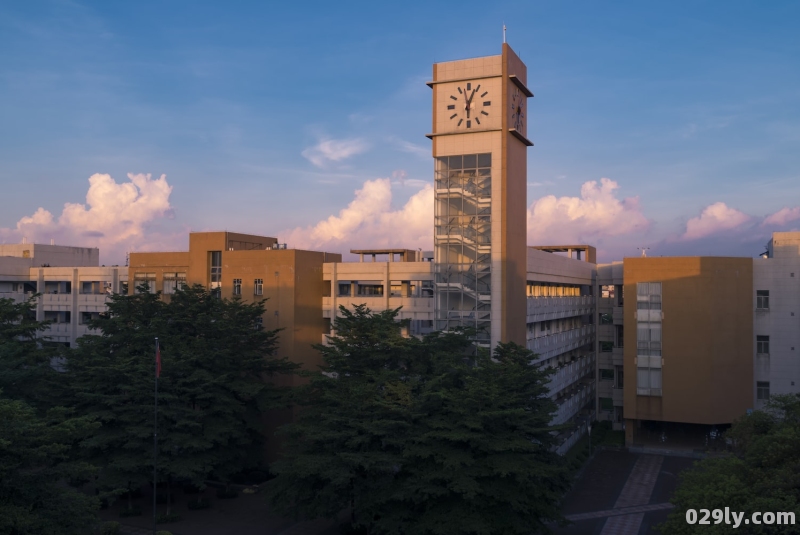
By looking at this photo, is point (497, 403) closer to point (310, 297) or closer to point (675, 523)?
point (675, 523)

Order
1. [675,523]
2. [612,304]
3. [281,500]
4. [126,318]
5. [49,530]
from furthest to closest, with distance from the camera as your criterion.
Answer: [612,304] < [126,318] < [281,500] < [675,523] < [49,530]

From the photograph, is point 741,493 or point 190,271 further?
point 190,271

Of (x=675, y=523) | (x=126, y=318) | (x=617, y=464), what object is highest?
(x=126, y=318)

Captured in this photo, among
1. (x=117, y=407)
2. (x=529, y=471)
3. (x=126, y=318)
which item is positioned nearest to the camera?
Result: (x=529, y=471)

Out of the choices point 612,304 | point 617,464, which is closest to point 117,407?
point 617,464

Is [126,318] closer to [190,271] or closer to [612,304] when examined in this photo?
[190,271]

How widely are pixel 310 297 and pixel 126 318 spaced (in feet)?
42.8

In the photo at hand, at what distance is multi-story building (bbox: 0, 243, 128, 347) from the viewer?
189 ft

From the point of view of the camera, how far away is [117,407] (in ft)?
114

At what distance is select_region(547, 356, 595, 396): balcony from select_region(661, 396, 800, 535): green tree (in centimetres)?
1932

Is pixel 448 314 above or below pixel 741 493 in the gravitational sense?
above

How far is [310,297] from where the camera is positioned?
4791 centimetres

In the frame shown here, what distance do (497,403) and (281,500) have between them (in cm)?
1153

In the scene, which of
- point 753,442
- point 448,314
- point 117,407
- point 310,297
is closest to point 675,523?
point 753,442
